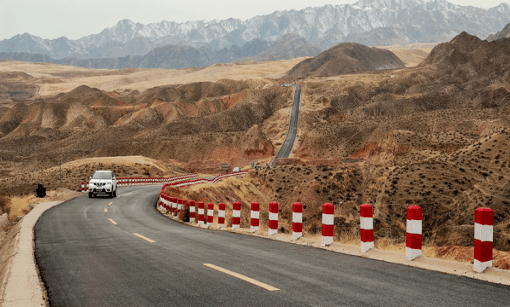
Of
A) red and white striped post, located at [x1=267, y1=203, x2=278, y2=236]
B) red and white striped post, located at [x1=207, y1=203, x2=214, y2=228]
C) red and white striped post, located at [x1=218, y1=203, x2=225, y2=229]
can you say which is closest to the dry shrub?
red and white striped post, located at [x1=267, y1=203, x2=278, y2=236]

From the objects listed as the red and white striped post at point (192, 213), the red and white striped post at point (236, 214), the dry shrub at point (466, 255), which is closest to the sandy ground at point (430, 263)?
the dry shrub at point (466, 255)

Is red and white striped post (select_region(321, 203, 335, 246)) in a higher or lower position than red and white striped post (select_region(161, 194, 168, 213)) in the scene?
higher

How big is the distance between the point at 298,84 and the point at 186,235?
143 m

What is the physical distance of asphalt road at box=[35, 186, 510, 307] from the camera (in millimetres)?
7066

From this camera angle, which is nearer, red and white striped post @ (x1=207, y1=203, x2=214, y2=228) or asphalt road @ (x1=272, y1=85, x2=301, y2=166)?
red and white striped post @ (x1=207, y1=203, x2=214, y2=228)

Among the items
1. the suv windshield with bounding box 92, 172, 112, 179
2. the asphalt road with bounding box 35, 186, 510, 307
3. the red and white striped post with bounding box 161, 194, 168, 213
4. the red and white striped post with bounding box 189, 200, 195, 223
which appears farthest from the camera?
A: the suv windshield with bounding box 92, 172, 112, 179

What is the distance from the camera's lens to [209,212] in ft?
64.2

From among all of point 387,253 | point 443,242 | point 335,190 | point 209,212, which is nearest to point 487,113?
point 335,190

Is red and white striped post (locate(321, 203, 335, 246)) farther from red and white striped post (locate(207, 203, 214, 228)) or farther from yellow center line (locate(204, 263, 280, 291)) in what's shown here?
red and white striped post (locate(207, 203, 214, 228))

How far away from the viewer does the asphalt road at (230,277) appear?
7066 millimetres

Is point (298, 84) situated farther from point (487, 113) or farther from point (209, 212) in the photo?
point (209, 212)

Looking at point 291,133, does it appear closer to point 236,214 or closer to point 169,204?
point 169,204

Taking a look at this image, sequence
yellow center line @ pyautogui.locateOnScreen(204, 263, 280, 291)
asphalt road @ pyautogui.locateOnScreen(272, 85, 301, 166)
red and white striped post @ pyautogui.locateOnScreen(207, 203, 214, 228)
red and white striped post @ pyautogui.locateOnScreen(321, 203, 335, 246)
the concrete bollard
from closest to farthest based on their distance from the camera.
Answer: yellow center line @ pyautogui.locateOnScreen(204, 263, 280, 291) < red and white striped post @ pyautogui.locateOnScreen(321, 203, 335, 246) < red and white striped post @ pyautogui.locateOnScreen(207, 203, 214, 228) < the concrete bollard < asphalt road @ pyautogui.locateOnScreen(272, 85, 301, 166)

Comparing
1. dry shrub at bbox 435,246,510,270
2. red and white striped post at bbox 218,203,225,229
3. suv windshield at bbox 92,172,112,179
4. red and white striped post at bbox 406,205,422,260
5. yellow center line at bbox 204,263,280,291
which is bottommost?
suv windshield at bbox 92,172,112,179
